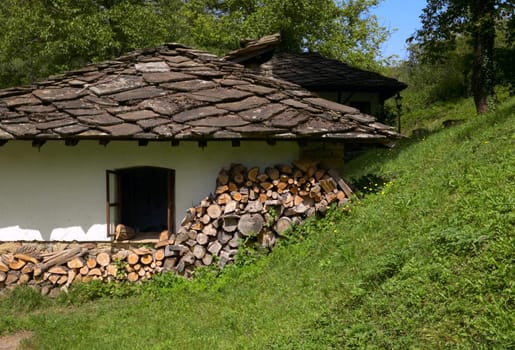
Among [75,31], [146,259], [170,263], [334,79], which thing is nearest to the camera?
[170,263]

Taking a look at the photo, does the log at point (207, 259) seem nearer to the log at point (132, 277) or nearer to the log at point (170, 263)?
the log at point (170, 263)

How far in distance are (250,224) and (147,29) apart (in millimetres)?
14884

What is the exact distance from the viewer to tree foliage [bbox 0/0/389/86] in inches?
704

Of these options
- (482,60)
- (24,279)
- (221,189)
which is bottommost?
(24,279)

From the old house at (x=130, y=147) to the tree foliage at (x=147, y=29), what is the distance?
1177 centimetres

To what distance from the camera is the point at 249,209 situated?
20.7 feet

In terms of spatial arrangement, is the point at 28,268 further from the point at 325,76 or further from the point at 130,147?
the point at 325,76

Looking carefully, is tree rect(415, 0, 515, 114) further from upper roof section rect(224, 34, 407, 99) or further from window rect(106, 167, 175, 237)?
window rect(106, 167, 175, 237)

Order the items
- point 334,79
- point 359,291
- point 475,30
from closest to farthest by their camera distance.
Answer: point 359,291 → point 475,30 → point 334,79

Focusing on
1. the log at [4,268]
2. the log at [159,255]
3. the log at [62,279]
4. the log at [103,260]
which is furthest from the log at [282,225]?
the log at [4,268]

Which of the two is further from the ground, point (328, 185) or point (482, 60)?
Answer: point (482, 60)

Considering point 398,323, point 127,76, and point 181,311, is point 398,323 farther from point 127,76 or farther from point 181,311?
point 127,76

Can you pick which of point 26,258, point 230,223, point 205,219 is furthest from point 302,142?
point 26,258

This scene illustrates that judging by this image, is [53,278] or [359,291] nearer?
[359,291]
